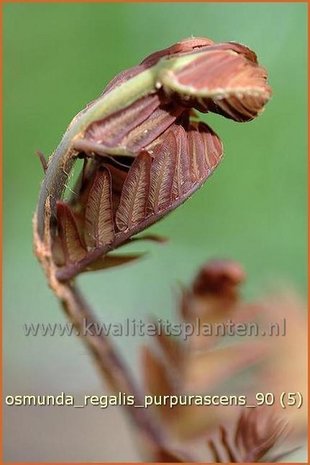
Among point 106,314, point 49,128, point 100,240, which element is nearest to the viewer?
point 100,240

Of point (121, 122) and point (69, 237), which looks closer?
point (121, 122)

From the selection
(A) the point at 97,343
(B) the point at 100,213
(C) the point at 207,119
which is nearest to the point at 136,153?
(B) the point at 100,213

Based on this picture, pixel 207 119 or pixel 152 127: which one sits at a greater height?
pixel 152 127

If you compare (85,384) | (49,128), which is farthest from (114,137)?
(49,128)

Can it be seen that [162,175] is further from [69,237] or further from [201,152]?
[69,237]

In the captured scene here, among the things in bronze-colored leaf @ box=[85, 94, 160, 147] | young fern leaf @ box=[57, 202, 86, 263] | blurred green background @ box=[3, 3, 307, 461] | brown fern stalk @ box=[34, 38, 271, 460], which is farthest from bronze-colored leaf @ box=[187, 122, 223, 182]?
blurred green background @ box=[3, 3, 307, 461]

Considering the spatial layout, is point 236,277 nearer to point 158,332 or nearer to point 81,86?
point 158,332
